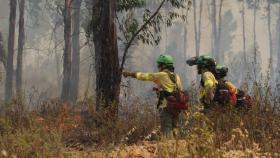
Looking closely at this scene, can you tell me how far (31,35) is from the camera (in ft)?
247

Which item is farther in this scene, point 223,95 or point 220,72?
point 220,72

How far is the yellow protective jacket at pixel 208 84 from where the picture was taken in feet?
23.6

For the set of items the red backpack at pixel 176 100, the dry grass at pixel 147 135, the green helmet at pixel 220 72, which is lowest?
the dry grass at pixel 147 135

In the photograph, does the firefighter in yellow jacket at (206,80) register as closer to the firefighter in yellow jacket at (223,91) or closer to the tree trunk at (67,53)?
the firefighter in yellow jacket at (223,91)

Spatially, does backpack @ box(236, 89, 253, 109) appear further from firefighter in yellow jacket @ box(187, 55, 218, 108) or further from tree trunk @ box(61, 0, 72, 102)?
tree trunk @ box(61, 0, 72, 102)

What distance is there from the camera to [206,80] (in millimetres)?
7270

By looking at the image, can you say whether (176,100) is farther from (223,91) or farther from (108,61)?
(108,61)

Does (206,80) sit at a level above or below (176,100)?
above

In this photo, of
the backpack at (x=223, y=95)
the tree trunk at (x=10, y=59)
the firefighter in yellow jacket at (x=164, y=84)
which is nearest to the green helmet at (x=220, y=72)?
the backpack at (x=223, y=95)

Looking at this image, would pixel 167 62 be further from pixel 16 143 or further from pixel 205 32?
pixel 205 32

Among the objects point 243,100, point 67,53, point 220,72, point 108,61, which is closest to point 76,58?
point 67,53

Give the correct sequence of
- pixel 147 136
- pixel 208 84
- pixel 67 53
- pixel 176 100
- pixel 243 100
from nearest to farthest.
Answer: pixel 147 136 < pixel 176 100 < pixel 208 84 < pixel 243 100 < pixel 67 53

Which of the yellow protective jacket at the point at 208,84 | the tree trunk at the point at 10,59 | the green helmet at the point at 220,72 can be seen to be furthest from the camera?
the tree trunk at the point at 10,59

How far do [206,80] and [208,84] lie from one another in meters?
0.09
